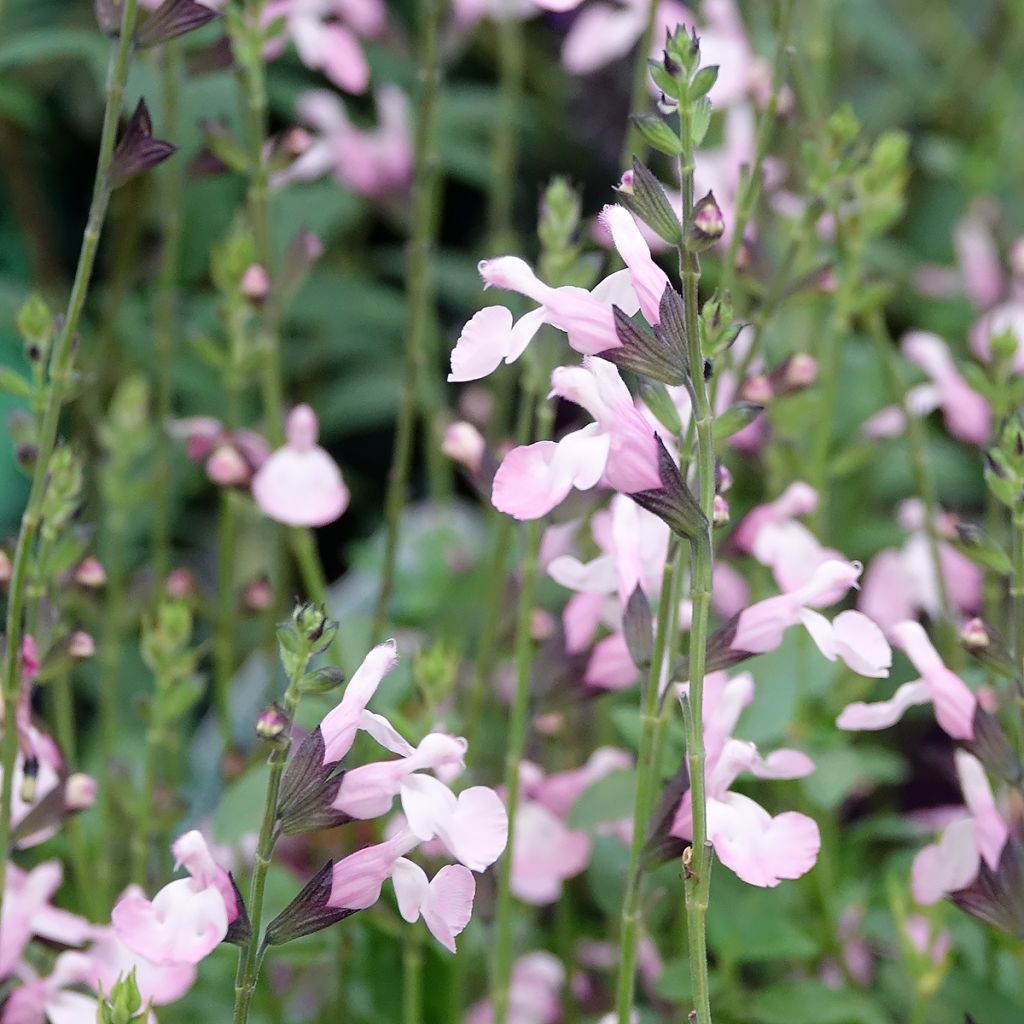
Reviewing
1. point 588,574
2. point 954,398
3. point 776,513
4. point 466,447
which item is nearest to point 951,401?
point 954,398

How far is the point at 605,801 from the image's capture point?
2.48 ft

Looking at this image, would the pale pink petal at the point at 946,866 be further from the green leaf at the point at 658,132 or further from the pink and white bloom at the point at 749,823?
the green leaf at the point at 658,132

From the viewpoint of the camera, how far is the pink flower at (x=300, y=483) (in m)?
0.82

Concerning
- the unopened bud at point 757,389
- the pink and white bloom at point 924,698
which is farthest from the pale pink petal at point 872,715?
the unopened bud at point 757,389

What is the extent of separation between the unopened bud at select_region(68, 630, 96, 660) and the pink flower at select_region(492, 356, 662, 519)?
0.27 meters

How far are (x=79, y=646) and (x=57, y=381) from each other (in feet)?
0.45

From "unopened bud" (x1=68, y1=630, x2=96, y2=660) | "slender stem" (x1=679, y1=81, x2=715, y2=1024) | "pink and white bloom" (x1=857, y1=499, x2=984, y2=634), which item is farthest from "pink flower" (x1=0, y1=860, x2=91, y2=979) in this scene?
"pink and white bloom" (x1=857, y1=499, x2=984, y2=634)

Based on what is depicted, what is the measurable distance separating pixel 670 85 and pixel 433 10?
1.14 ft

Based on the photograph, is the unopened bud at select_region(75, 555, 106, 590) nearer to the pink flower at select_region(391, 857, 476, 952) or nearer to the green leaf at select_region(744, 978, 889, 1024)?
the pink flower at select_region(391, 857, 476, 952)

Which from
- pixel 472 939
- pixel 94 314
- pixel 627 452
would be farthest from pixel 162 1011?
pixel 94 314

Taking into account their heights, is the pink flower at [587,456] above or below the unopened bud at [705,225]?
below

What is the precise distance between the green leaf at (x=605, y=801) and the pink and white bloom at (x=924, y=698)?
15cm

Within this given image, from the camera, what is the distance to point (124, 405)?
37.5 inches

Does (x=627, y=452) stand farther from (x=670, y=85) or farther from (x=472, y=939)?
(x=472, y=939)
